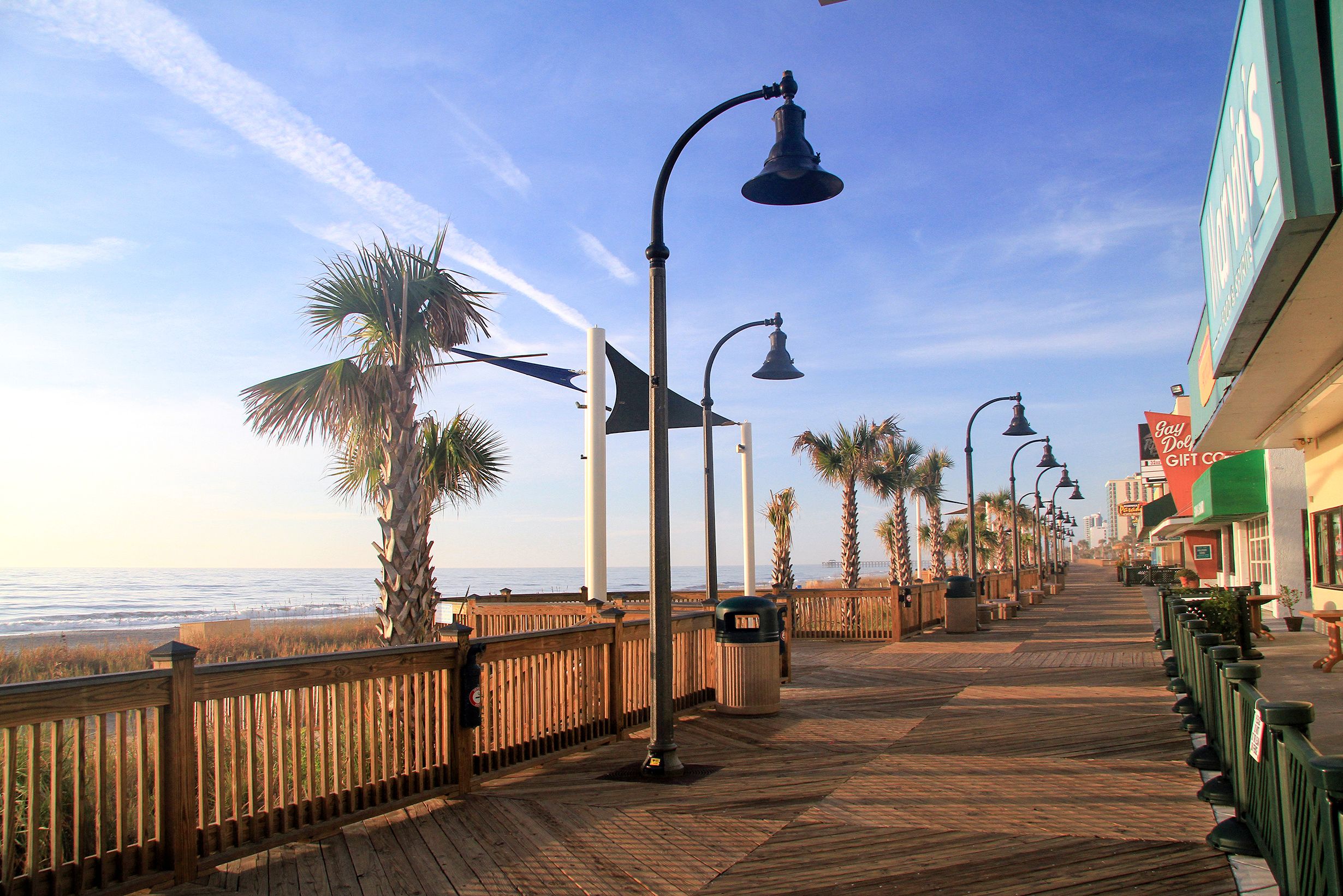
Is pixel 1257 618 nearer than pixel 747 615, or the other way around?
pixel 747 615

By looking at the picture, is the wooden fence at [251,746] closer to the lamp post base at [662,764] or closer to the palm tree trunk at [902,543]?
the lamp post base at [662,764]

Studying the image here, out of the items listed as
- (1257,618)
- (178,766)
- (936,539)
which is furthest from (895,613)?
(936,539)

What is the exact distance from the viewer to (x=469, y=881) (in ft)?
15.8

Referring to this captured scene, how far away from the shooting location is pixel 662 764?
23.2 feet

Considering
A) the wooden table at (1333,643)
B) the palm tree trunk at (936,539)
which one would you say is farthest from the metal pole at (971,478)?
the palm tree trunk at (936,539)

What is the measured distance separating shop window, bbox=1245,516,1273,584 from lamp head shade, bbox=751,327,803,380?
1485 centimetres

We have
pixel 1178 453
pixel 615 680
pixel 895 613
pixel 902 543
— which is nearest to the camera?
pixel 615 680

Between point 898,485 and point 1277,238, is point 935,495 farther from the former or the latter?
point 1277,238

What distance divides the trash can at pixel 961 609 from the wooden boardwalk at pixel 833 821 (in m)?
11.0

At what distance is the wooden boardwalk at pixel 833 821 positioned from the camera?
4.73 metres

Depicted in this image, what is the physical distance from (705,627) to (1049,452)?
29885 mm

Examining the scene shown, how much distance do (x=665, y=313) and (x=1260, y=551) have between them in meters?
23.2

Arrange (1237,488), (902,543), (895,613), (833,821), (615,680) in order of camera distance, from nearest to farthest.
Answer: (833,821)
(615,680)
(895,613)
(1237,488)
(902,543)

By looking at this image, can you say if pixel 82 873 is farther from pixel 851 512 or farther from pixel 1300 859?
pixel 851 512
